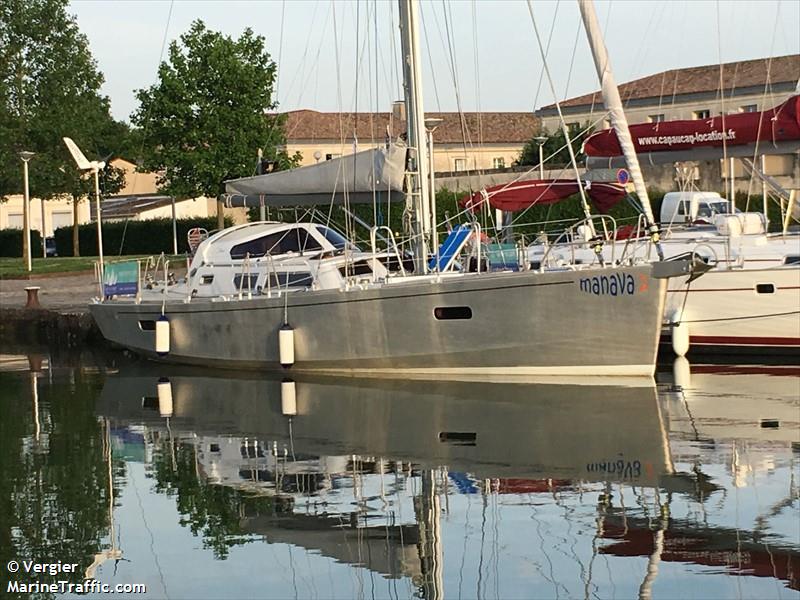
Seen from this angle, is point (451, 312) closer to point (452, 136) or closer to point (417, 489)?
point (417, 489)

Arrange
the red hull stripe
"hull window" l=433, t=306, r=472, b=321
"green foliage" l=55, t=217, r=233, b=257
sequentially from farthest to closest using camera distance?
"green foliage" l=55, t=217, r=233, b=257
the red hull stripe
"hull window" l=433, t=306, r=472, b=321

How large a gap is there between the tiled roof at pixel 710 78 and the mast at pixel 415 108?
4405 cm

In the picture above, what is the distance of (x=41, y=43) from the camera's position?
54.0 meters

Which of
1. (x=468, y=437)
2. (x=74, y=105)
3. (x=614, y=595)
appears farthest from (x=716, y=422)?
(x=74, y=105)

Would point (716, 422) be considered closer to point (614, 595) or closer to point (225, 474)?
point (225, 474)

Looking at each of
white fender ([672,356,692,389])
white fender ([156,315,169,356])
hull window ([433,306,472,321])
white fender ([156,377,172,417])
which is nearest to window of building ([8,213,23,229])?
white fender ([156,315,169,356])

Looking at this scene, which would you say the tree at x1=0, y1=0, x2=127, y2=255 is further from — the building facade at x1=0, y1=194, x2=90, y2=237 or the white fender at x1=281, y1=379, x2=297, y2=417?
the white fender at x1=281, y1=379, x2=297, y2=417

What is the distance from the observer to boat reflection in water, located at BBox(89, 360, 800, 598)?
395 inches

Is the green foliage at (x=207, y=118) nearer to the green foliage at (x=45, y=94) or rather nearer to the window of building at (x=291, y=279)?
the green foliage at (x=45, y=94)

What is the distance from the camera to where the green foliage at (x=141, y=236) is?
6072 cm

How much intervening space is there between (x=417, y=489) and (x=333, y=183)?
988 centimetres

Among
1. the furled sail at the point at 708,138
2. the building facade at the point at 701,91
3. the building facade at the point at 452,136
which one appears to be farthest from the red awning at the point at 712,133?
the building facade at the point at 452,136

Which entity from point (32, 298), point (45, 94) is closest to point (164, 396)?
point (32, 298)

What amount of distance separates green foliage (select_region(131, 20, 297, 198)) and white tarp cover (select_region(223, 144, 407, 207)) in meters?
22.1
